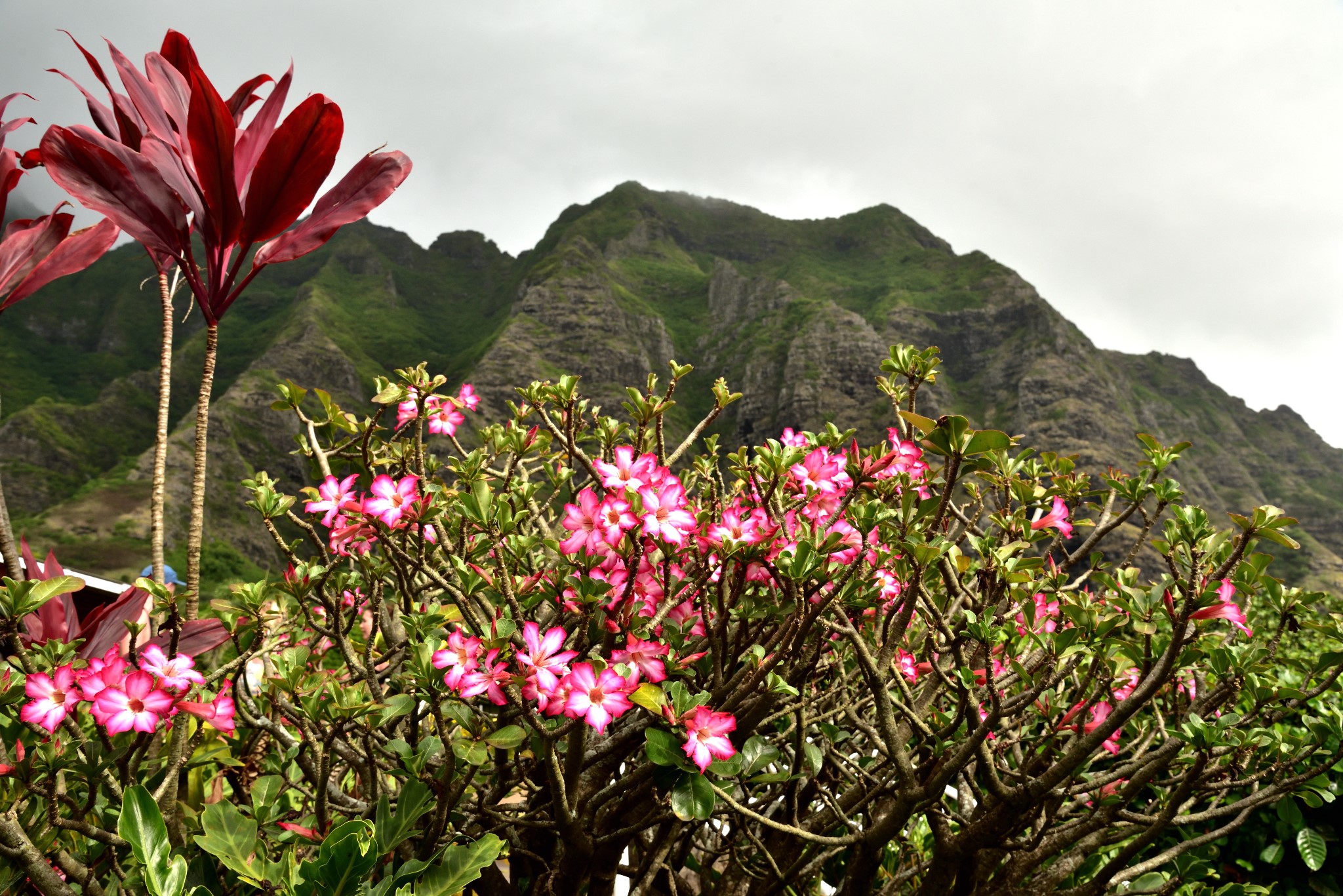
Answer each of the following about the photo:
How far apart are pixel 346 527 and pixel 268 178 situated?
0.95 metres

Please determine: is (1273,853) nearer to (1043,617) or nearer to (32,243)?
(1043,617)

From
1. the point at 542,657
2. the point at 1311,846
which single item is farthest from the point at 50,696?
the point at 1311,846

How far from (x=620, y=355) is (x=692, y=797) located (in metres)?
73.1

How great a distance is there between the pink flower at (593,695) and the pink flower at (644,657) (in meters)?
0.15

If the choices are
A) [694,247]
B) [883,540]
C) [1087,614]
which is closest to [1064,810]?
[1087,614]

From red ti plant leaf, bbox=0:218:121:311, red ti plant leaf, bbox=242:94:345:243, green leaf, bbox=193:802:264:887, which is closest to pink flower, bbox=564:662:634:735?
green leaf, bbox=193:802:264:887

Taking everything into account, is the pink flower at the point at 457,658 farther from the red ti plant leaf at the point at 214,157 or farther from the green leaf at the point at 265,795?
the red ti plant leaf at the point at 214,157

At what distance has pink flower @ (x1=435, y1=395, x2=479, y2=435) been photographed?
7.20ft

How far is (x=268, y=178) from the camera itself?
A: 113 cm

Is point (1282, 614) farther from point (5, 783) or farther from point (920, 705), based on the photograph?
point (5, 783)

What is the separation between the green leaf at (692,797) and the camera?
47.6 inches

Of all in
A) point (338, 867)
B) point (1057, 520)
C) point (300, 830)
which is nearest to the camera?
point (338, 867)

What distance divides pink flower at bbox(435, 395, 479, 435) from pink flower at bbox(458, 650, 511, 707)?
1013mm

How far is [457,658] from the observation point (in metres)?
1.25
